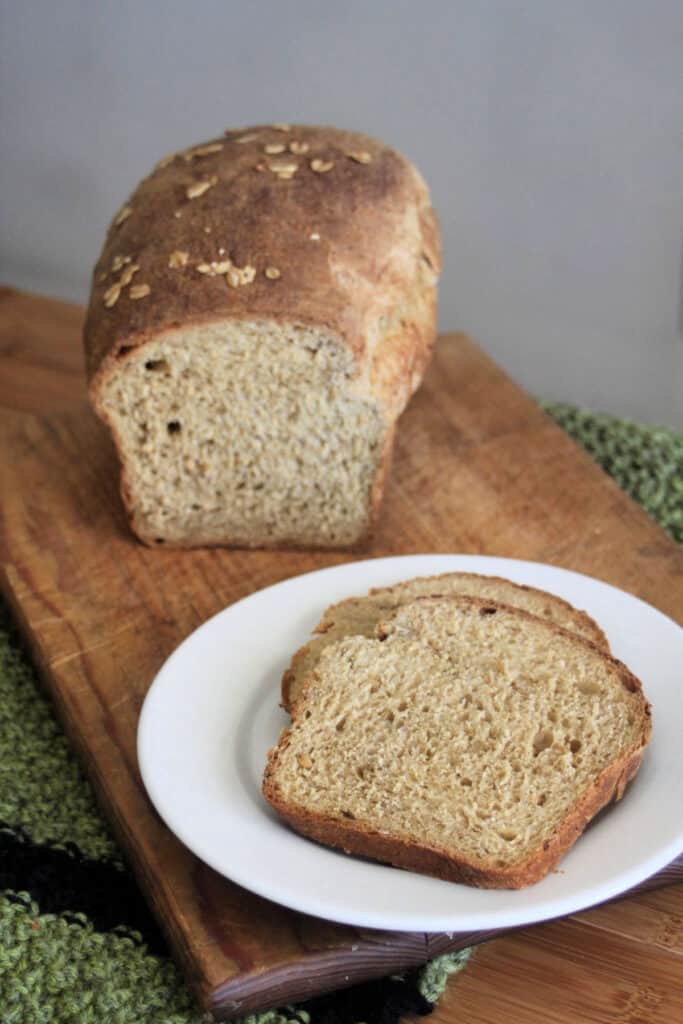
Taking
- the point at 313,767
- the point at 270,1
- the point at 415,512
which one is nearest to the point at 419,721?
the point at 313,767

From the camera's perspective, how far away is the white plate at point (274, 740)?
1607mm

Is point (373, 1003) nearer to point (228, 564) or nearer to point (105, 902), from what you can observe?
point (105, 902)

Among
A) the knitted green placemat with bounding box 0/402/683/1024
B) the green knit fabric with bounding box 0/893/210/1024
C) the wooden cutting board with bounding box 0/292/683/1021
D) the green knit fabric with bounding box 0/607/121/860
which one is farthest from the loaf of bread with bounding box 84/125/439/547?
the green knit fabric with bounding box 0/893/210/1024

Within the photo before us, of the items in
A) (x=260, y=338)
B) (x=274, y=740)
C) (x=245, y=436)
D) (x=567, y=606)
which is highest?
(x=260, y=338)

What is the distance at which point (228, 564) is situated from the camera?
263cm

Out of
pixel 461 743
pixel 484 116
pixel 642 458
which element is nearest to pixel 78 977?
pixel 461 743

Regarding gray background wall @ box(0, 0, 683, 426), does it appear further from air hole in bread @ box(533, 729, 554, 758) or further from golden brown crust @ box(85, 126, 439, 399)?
air hole in bread @ box(533, 729, 554, 758)

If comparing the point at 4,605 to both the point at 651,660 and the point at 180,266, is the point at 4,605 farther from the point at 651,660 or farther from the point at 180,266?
the point at 651,660

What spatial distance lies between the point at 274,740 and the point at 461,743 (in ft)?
1.07

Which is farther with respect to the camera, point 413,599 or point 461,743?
point 413,599

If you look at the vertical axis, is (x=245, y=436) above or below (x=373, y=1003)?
above

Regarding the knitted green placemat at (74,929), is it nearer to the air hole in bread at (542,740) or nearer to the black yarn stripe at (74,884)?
the black yarn stripe at (74,884)

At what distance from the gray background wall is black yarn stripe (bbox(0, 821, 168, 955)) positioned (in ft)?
7.66

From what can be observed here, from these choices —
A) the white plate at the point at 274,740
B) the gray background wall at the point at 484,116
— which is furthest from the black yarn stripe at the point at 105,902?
the gray background wall at the point at 484,116
